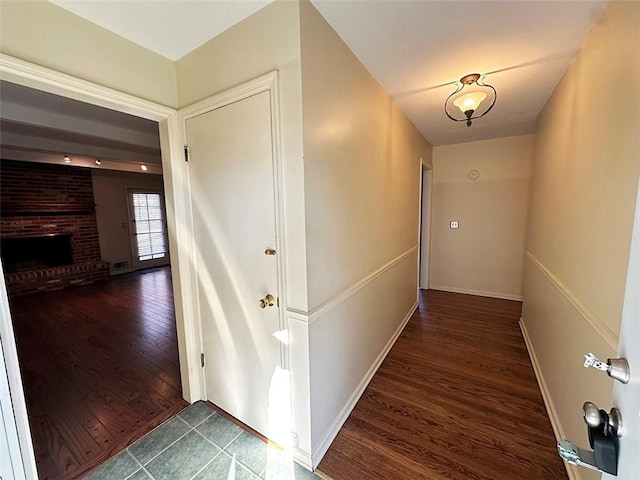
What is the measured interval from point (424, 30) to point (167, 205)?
1927 mm

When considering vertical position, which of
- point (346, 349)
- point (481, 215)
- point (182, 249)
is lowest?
point (346, 349)

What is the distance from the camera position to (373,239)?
7.09ft

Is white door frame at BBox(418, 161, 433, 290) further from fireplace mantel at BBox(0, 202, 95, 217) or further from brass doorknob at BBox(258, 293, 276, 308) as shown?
fireplace mantel at BBox(0, 202, 95, 217)

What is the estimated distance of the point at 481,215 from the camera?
4.11 m

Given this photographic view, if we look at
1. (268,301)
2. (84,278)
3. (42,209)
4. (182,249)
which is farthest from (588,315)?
(42,209)

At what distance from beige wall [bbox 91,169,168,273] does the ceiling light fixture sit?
6695 mm

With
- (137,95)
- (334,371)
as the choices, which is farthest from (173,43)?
(334,371)

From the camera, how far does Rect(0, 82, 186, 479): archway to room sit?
Result: 183 centimetres

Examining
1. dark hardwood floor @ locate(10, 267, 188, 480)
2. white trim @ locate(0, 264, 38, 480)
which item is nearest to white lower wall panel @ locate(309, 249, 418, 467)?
dark hardwood floor @ locate(10, 267, 188, 480)

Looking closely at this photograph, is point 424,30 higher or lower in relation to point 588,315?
higher

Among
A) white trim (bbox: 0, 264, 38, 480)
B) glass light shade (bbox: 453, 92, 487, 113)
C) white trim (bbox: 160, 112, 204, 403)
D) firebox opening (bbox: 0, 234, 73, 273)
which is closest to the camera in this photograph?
white trim (bbox: 0, 264, 38, 480)

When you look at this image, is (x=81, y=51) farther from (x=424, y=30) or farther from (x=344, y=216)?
(x=424, y=30)

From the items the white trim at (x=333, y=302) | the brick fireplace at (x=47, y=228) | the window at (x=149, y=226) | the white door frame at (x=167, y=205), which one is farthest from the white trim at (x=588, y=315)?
the window at (x=149, y=226)

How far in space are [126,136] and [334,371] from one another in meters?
3.13
